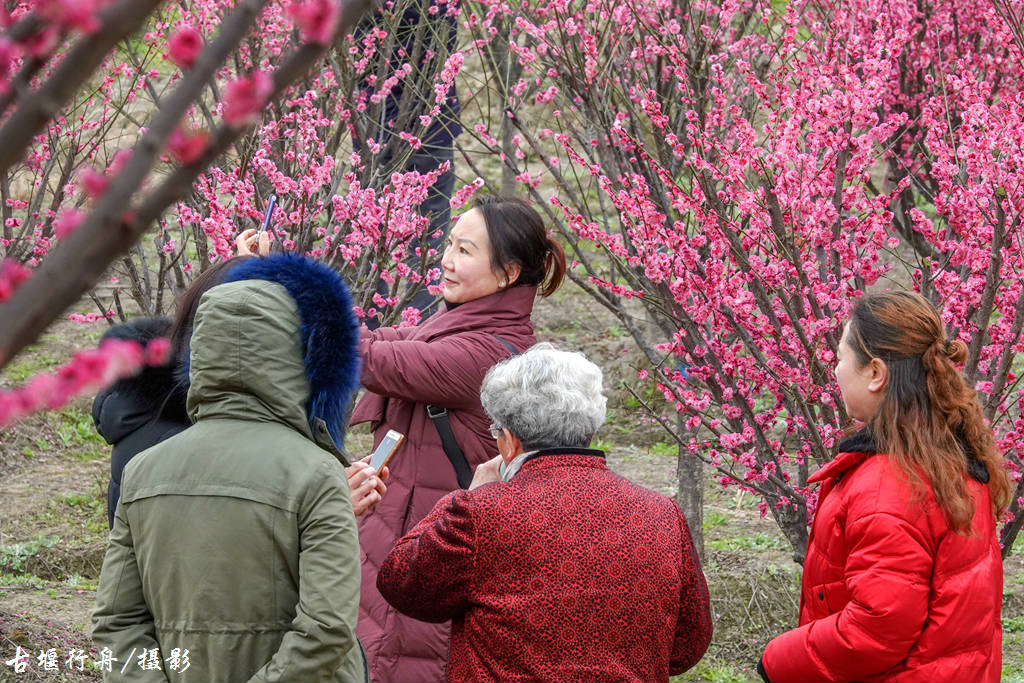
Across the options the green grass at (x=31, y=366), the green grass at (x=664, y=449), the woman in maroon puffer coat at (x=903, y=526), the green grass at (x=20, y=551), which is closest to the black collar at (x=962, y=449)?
the woman in maroon puffer coat at (x=903, y=526)

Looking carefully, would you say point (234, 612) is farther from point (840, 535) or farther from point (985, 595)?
point (985, 595)

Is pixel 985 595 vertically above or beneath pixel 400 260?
beneath

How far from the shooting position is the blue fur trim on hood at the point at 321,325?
2.26 meters

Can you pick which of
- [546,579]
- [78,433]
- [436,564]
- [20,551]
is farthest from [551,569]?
[78,433]

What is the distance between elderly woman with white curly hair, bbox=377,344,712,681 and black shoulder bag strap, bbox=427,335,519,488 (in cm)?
58

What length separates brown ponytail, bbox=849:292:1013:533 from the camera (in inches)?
96.2

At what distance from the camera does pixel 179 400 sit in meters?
3.06

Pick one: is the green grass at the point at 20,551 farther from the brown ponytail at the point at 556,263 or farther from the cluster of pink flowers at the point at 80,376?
the cluster of pink flowers at the point at 80,376

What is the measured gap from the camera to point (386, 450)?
9.36 feet

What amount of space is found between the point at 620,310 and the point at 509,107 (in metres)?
0.99

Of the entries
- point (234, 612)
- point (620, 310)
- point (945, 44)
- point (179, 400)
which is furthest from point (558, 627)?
point (945, 44)

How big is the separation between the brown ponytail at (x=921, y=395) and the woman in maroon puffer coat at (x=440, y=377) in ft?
3.49

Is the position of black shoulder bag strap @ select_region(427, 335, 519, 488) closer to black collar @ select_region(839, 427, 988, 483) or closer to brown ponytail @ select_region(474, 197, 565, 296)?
brown ponytail @ select_region(474, 197, 565, 296)

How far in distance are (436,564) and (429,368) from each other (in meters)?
0.80
